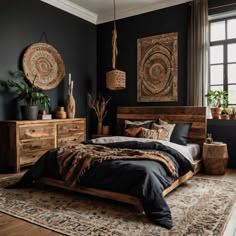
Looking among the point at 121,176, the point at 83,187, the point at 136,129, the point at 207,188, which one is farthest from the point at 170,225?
the point at 136,129

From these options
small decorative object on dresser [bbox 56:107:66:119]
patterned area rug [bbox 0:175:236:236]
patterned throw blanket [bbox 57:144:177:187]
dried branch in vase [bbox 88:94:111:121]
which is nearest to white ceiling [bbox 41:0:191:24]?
dried branch in vase [bbox 88:94:111:121]

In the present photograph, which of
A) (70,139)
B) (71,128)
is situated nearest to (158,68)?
(71,128)

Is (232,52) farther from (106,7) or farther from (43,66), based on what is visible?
(43,66)

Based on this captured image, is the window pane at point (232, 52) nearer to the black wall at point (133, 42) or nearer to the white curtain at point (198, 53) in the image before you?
the white curtain at point (198, 53)

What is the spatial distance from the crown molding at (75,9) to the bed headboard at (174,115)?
2279mm

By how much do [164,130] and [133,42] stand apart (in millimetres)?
2345

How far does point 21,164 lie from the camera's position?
419 centimetres

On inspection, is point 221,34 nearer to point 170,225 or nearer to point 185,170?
point 185,170

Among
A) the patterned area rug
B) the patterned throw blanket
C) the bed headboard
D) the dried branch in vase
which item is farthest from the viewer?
the dried branch in vase

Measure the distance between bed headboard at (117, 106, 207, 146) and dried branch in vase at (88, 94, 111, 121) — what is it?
49cm

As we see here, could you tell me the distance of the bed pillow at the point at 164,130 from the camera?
4.29 meters

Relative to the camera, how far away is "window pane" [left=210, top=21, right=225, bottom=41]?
4.80 m

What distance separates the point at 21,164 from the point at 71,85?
1904 millimetres

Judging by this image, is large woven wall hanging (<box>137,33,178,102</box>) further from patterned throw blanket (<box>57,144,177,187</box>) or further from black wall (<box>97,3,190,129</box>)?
patterned throw blanket (<box>57,144,177,187</box>)
